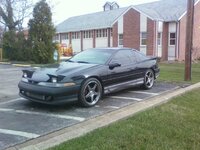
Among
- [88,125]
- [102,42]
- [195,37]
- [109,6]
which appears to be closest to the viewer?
[88,125]

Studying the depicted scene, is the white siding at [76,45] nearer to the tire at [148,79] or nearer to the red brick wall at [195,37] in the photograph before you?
the red brick wall at [195,37]

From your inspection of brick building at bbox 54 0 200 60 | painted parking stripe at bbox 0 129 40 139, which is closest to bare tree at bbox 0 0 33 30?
brick building at bbox 54 0 200 60

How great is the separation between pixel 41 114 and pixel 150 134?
247 centimetres

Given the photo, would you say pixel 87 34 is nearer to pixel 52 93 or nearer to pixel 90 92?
pixel 90 92

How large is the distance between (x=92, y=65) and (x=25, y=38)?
1708 centimetres

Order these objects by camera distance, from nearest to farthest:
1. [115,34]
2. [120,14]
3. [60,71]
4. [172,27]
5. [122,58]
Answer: [60,71]
[122,58]
[172,27]
[120,14]
[115,34]

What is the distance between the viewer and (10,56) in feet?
81.3

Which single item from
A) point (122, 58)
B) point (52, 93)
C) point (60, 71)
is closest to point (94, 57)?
point (122, 58)

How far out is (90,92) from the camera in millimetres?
7141

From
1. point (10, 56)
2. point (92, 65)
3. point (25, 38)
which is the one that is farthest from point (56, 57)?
point (92, 65)

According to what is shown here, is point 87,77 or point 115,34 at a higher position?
point 115,34

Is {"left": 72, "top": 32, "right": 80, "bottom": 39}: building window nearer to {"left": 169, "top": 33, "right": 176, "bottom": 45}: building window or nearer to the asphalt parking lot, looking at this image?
{"left": 169, "top": 33, "right": 176, "bottom": 45}: building window

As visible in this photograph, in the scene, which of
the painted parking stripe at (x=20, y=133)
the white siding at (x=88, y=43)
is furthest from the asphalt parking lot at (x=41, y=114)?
the white siding at (x=88, y=43)

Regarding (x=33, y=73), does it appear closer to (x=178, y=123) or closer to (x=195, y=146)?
(x=178, y=123)
